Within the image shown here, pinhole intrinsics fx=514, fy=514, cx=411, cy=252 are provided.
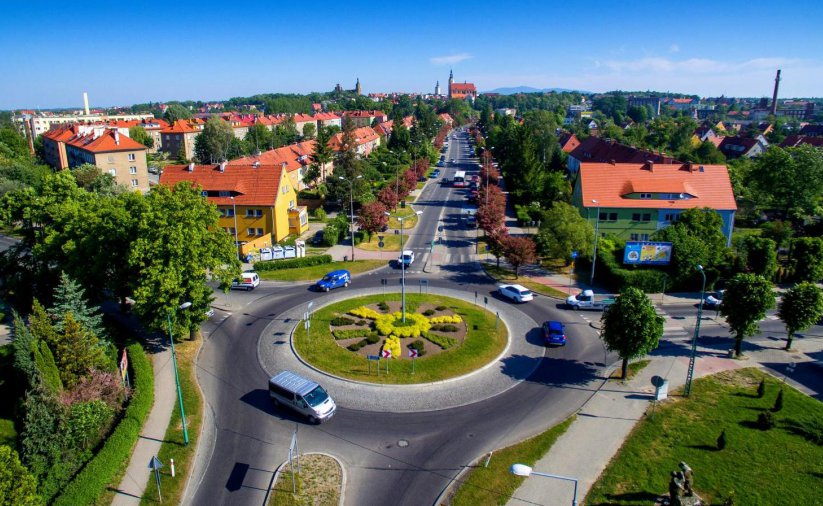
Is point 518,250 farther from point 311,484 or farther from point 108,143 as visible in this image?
point 108,143

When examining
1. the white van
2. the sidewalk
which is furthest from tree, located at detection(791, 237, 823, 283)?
the white van

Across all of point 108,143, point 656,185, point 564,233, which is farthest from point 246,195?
point 656,185

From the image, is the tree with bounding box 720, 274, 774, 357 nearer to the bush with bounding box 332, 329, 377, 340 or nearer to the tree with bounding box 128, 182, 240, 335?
the bush with bounding box 332, 329, 377, 340

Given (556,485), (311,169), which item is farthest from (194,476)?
(311,169)

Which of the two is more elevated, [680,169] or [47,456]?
[680,169]

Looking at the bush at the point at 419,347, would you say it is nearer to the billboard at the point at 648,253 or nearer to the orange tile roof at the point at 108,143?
the billboard at the point at 648,253

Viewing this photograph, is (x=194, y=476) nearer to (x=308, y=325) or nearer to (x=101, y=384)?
(x=101, y=384)

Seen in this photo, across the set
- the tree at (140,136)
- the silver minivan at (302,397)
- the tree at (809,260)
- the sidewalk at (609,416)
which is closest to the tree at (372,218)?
the silver minivan at (302,397)
